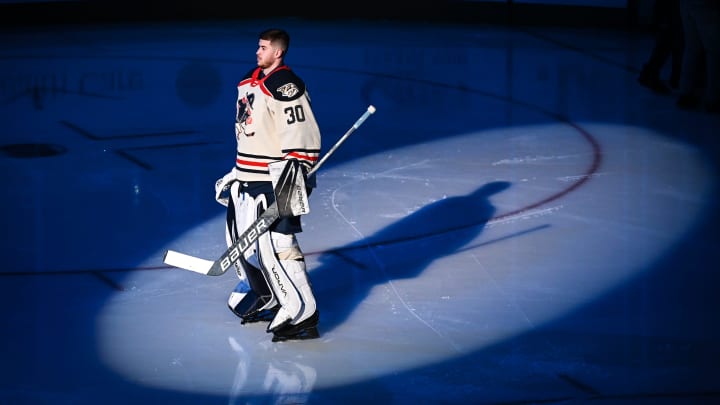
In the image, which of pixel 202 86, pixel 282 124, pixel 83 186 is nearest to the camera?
pixel 282 124

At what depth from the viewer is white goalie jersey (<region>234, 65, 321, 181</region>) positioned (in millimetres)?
4812

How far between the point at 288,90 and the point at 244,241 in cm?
66

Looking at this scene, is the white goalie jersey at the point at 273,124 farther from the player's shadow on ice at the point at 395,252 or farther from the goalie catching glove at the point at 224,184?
the player's shadow on ice at the point at 395,252

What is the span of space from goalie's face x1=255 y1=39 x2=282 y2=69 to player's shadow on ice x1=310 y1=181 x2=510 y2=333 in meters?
1.22

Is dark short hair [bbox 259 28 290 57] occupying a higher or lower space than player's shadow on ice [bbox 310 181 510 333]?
higher

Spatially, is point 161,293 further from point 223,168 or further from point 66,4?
point 66,4

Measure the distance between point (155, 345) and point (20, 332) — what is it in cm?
65

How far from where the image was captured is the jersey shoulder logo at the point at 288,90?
4.84 m

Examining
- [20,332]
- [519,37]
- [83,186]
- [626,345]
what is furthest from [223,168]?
[519,37]

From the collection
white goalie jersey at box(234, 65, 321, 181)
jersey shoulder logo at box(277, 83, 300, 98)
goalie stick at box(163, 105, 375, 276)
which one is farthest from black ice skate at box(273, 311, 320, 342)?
jersey shoulder logo at box(277, 83, 300, 98)

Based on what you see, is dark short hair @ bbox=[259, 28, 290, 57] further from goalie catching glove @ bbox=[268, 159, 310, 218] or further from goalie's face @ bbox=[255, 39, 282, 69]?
goalie catching glove @ bbox=[268, 159, 310, 218]

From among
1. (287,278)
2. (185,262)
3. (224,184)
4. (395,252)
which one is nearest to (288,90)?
(224,184)

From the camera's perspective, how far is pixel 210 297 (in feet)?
18.6

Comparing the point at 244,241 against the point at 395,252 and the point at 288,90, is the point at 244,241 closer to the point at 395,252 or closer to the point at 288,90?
the point at 288,90
